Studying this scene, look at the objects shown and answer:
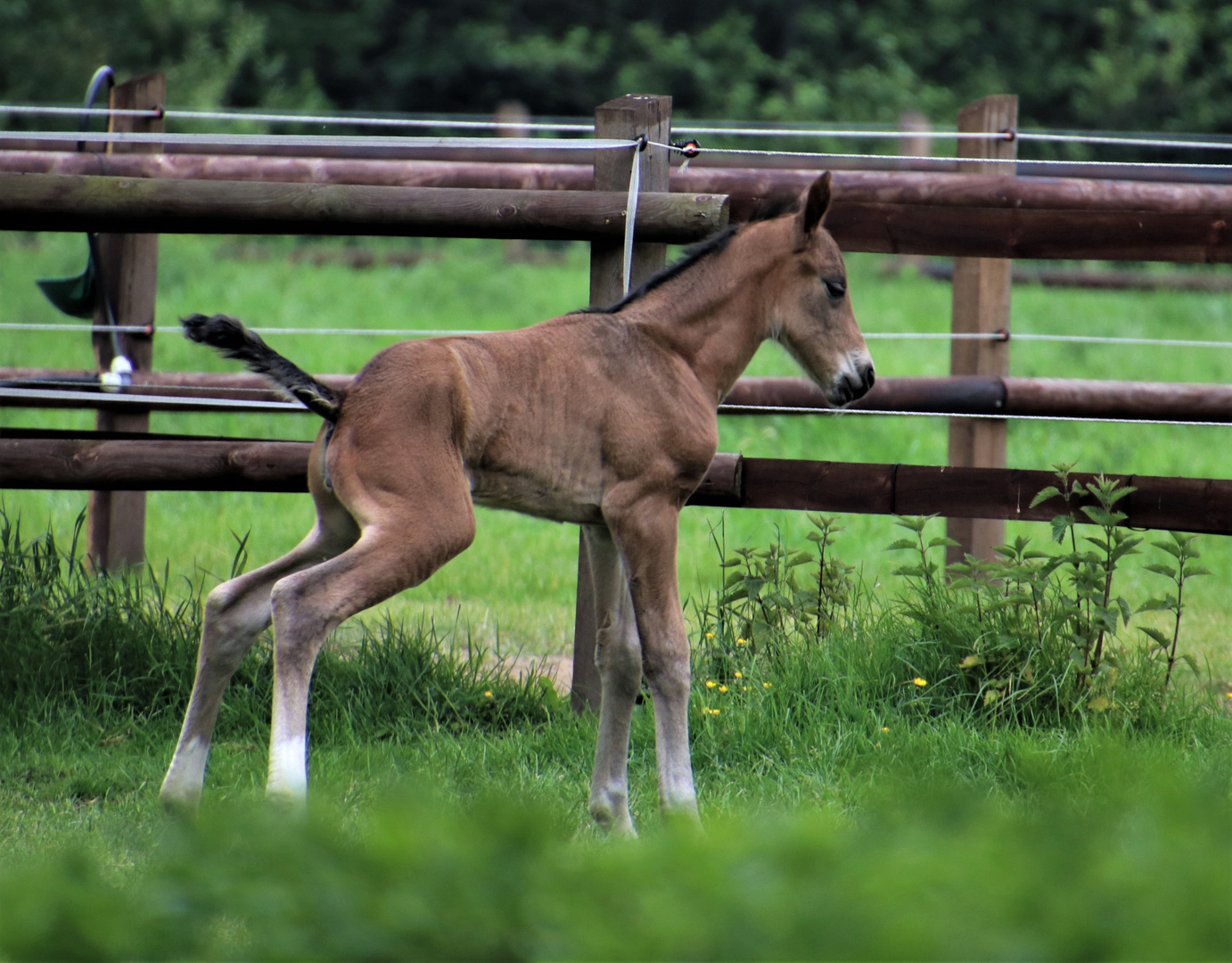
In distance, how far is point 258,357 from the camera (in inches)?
122

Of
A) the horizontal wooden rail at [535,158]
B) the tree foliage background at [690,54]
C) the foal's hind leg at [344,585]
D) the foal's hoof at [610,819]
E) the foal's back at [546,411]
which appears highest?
the tree foliage background at [690,54]

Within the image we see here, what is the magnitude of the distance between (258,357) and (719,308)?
1295 mm

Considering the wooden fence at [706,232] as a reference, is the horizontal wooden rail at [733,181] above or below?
above

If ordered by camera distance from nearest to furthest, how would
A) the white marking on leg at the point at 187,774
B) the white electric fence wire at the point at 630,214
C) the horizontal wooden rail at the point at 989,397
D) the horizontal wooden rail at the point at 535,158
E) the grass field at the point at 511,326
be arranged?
the white marking on leg at the point at 187,774, the white electric fence wire at the point at 630,214, the horizontal wooden rail at the point at 989,397, the grass field at the point at 511,326, the horizontal wooden rail at the point at 535,158

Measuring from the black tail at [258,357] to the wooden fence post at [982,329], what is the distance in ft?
10.5

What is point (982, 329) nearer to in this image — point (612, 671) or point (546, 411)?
point (612, 671)

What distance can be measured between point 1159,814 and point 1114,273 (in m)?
14.9

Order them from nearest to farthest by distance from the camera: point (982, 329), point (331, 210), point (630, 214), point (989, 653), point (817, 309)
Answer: point (817, 309), point (331, 210), point (630, 214), point (989, 653), point (982, 329)

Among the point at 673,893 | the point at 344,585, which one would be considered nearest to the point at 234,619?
the point at 344,585

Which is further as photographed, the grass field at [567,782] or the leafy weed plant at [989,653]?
the leafy weed plant at [989,653]

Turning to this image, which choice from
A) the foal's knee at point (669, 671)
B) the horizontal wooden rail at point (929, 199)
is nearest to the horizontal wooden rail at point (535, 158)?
the horizontal wooden rail at point (929, 199)

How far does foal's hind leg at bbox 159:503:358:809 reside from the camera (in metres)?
3.36

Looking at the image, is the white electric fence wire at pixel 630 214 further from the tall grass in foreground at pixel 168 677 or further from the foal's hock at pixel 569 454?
the tall grass in foreground at pixel 168 677

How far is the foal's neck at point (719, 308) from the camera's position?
3.70m
